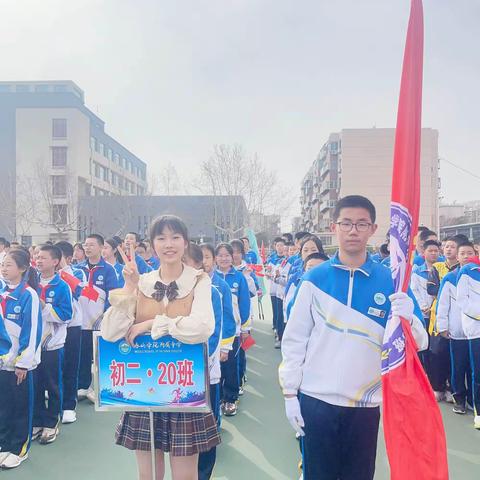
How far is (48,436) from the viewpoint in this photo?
12.7 feet

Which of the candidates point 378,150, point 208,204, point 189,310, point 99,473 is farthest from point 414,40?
point 378,150

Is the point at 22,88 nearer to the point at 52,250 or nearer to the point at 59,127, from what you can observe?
the point at 59,127

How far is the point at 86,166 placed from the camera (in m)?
40.6

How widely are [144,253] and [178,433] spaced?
20.7ft

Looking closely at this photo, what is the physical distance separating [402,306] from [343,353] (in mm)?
362

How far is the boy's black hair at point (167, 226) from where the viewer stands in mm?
2406

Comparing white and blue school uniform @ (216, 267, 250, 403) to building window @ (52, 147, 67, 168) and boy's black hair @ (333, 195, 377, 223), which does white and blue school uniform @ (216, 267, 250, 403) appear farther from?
building window @ (52, 147, 67, 168)

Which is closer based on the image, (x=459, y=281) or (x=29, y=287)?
(x=29, y=287)

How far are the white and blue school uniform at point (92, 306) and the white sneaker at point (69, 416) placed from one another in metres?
0.77

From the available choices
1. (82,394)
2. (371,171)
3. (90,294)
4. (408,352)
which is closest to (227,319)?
(90,294)

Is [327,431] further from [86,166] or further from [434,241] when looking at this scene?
[86,166]

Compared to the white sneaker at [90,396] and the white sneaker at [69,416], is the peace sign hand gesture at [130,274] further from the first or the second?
the white sneaker at [90,396]

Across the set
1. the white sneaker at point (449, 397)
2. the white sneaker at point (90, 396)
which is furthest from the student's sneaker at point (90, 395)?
the white sneaker at point (449, 397)

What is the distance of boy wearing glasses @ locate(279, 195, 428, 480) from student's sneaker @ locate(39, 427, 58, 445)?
261 centimetres
